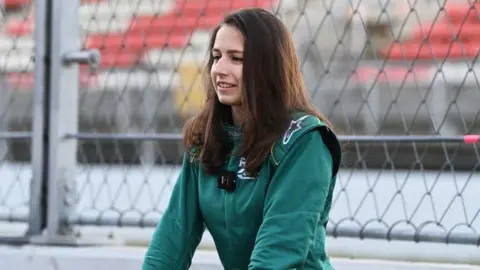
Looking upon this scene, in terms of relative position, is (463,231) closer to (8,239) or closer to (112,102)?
(8,239)

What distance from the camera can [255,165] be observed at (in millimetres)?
1692

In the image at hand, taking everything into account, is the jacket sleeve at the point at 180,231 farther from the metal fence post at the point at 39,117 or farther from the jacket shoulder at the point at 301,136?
the metal fence post at the point at 39,117

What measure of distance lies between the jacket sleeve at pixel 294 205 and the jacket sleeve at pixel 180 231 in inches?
7.9

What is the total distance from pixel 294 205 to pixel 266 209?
0.18 ft

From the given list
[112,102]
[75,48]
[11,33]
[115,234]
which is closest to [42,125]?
[75,48]

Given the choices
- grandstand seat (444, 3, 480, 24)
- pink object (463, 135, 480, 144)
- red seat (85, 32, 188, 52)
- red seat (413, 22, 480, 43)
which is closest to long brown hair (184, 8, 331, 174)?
pink object (463, 135, 480, 144)

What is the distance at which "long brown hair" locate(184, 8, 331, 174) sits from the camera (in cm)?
170

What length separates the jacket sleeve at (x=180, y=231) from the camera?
5.97 feet

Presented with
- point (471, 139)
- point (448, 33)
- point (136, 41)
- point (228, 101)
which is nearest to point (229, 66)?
point (228, 101)

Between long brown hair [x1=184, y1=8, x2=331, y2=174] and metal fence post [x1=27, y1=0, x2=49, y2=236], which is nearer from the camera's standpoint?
long brown hair [x1=184, y1=8, x2=331, y2=174]

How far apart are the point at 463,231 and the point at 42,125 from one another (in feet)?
3.99

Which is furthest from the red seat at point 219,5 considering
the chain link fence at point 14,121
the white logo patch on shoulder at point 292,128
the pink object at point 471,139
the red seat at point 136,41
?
the white logo patch on shoulder at point 292,128

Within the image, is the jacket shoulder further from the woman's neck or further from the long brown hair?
the woman's neck

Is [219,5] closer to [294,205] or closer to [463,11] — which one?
[463,11]
